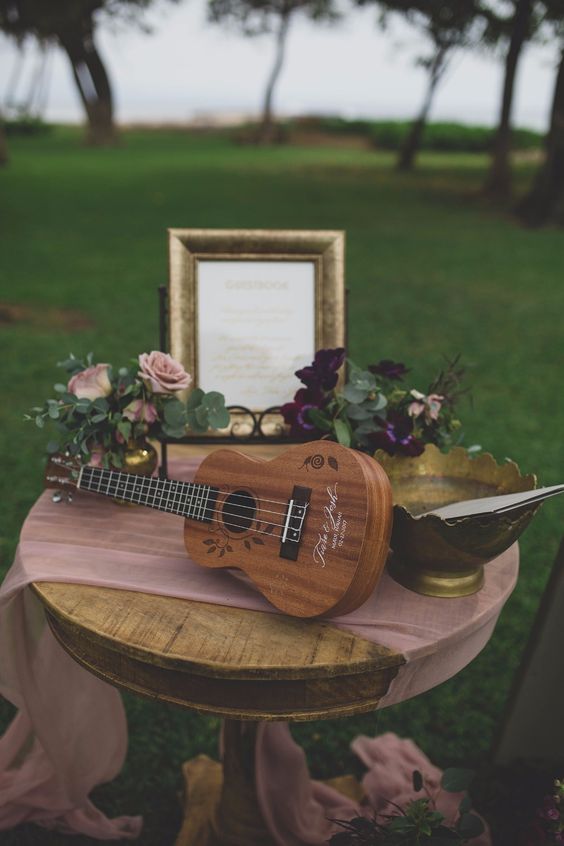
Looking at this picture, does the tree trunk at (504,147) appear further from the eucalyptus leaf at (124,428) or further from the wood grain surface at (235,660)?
the wood grain surface at (235,660)

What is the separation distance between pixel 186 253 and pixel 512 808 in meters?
1.58

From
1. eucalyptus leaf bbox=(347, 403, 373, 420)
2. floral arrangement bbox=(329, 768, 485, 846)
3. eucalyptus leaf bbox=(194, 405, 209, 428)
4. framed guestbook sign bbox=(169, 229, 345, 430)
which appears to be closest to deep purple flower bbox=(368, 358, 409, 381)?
eucalyptus leaf bbox=(347, 403, 373, 420)

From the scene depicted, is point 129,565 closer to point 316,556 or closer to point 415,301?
point 316,556

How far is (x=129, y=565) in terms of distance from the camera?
1.44 metres

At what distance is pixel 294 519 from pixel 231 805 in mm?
1098

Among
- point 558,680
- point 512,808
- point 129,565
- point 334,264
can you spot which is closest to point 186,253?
point 334,264

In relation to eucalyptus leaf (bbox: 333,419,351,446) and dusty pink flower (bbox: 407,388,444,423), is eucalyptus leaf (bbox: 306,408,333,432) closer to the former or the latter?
eucalyptus leaf (bbox: 333,419,351,446)

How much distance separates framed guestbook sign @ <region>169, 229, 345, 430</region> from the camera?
178 centimetres

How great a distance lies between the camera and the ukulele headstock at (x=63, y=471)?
5.17 ft

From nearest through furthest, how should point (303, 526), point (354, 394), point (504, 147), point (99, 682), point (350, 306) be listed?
point (303, 526), point (354, 394), point (99, 682), point (350, 306), point (504, 147)

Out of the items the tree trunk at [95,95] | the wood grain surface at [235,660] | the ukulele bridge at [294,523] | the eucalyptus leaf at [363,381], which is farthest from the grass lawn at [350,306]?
the tree trunk at [95,95]

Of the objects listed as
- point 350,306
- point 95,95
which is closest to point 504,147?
point 350,306

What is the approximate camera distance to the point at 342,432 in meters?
1.46

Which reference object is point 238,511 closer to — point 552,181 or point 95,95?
point 552,181
